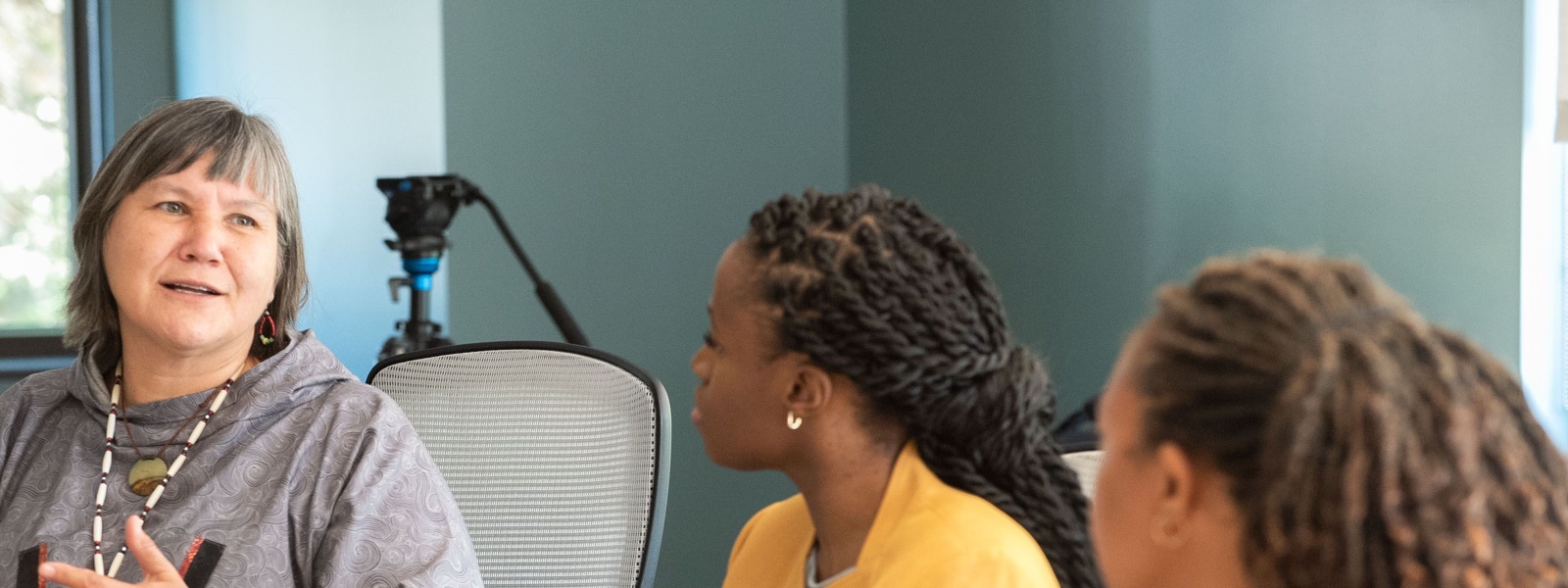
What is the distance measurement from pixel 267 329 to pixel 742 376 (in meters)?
0.64

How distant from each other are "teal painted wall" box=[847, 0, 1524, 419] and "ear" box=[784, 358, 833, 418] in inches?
44.3

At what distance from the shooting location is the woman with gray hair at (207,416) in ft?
4.48

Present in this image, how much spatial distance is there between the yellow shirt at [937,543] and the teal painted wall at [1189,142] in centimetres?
113

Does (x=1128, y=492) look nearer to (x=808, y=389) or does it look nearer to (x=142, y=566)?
(x=808, y=389)

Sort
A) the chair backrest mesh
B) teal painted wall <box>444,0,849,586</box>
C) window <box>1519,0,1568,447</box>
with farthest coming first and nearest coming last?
teal painted wall <box>444,0,849,586</box> → window <box>1519,0,1568,447</box> → the chair backrest mesh

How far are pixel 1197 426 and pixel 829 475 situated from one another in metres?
0.61

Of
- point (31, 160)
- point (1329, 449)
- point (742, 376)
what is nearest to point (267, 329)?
point (742, 376)

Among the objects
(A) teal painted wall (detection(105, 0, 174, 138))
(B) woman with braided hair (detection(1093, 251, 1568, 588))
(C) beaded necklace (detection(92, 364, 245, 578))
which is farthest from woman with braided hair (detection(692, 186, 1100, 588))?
(A) teal painted wall (detection(105, 0, 174, 138))

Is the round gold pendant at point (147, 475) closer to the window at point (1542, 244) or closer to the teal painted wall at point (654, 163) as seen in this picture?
the teal painted wall at point (654, 163)

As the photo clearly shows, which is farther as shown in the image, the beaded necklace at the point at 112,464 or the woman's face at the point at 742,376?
the beaded necklace at the point at 112,464

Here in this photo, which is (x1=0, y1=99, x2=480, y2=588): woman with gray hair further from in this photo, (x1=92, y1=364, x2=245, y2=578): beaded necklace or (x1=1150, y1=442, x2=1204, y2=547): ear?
(x1=1150, y1=442, x2=1204, y2=547): ear

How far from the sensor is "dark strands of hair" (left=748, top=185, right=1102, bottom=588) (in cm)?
118

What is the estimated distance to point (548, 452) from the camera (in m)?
1.70

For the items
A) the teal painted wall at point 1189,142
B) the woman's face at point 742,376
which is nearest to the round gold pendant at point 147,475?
the woman's face at point 742,376
